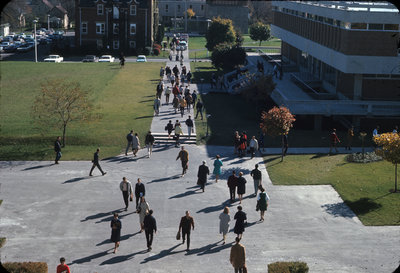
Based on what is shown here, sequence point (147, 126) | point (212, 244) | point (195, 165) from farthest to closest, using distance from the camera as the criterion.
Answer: point (147, 126) → point (195, 165) → point (212, 244)

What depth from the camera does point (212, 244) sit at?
19.3 metres

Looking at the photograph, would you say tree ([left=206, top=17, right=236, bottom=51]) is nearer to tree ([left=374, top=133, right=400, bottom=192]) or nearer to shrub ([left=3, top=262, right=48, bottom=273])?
tree ([left=374, top=133, right=400, bottom=192])

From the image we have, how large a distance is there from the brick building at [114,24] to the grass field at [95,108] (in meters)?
17.7

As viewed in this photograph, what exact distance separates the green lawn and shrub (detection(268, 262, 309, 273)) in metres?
7.05

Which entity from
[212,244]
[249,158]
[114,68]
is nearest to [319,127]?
[249,158]

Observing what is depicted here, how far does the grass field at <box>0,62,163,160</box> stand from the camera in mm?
31703

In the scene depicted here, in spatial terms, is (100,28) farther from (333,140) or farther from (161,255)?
(161,255)

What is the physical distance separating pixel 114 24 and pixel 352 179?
215 ft

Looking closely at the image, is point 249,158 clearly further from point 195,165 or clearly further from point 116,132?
point 116,132

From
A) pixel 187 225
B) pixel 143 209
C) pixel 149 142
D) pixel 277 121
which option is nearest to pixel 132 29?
pixel 149 142

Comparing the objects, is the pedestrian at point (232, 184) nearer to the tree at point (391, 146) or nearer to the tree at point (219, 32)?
the tree at point (391, 146)

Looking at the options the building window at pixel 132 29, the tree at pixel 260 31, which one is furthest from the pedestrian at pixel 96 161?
the tree at pixel 260 31

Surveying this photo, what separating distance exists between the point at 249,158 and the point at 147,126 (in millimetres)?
8451

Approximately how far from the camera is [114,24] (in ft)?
284
